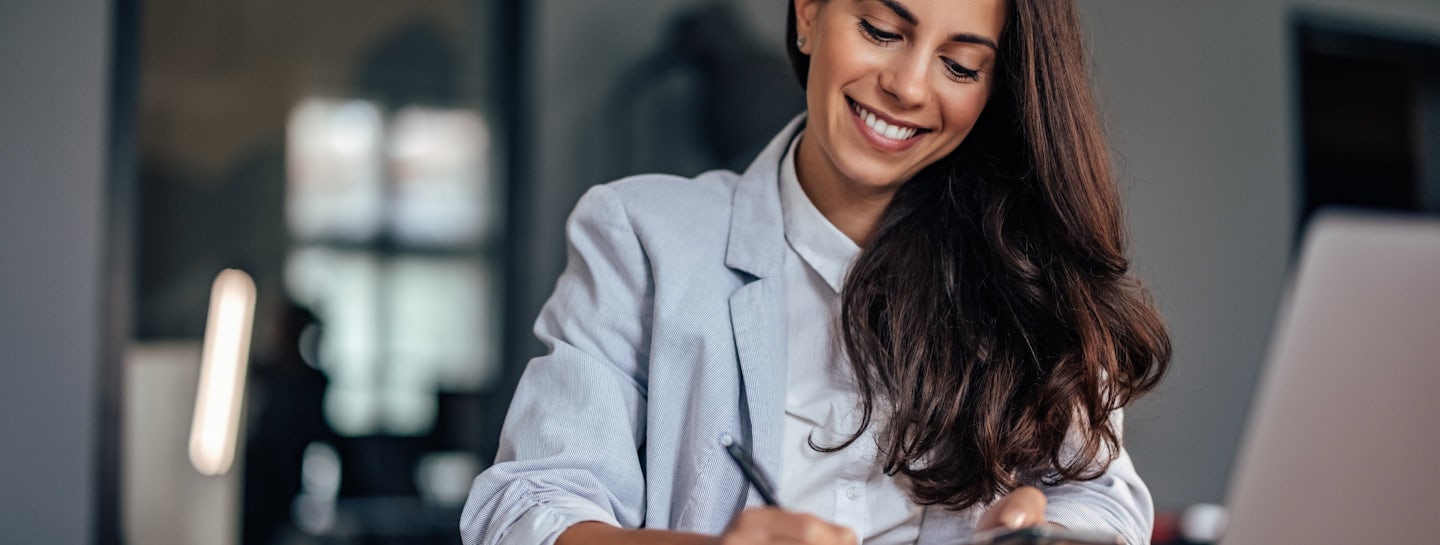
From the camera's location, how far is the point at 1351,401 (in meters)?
0.73

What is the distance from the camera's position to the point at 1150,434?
12.2 feet

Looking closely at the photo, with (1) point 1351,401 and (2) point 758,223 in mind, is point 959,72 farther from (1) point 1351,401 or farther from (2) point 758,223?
(1) point 1351,401

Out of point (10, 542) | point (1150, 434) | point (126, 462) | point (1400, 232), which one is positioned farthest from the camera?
point (1150, 434)

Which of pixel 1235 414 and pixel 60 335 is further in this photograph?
pixel 1235 414

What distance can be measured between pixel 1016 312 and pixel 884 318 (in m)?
0.16

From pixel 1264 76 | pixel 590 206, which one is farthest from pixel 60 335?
pixel 1264 76

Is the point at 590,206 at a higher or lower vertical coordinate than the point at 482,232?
higher

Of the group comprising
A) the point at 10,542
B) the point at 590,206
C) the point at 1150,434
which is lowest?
the point at 10,542

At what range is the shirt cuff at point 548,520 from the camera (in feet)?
3.49

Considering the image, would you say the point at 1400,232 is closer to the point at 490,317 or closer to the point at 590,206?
the point at 590,206

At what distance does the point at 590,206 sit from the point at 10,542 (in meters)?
1.92

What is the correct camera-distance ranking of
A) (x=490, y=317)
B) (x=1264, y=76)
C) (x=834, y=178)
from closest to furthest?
(x=834, y=178), (x=490, y=317), (x=1264, y=76)

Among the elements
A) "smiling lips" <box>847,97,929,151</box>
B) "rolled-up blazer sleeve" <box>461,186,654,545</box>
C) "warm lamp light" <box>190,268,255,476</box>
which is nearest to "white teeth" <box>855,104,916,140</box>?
"smiling lips" <box>847,97,929,151</box>

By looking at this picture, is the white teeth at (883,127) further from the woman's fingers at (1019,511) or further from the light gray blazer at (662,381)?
the woman's fingers at (1019,511)
